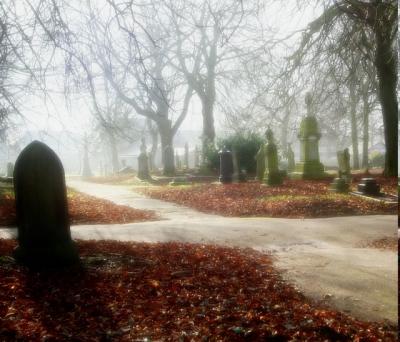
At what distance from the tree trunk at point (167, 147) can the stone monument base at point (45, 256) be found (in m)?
23.1

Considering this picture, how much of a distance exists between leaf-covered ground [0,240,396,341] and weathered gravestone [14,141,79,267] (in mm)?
254

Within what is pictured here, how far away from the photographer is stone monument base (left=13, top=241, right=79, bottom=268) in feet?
17.5

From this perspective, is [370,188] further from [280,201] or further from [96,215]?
[96,215]

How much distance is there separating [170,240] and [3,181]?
A: 1287 centimetres

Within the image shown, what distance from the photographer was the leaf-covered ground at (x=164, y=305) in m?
3.54

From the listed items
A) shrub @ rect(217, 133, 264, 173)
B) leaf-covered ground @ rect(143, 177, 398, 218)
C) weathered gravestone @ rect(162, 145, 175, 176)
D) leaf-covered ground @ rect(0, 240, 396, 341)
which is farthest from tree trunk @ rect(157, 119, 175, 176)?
leaf-covered ground @ rect(0, 240, 396, 341)

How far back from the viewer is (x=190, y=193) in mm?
17047

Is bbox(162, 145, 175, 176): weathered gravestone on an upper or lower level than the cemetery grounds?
upper

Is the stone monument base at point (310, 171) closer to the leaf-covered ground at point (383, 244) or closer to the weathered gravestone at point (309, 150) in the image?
the weathered gravestone at point (309, 150)

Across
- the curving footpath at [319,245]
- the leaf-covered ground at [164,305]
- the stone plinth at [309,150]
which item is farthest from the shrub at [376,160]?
the leaf-covered ground at [164,305]

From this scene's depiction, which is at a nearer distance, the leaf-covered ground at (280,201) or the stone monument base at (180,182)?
the leaf-covered ground at (280,201)

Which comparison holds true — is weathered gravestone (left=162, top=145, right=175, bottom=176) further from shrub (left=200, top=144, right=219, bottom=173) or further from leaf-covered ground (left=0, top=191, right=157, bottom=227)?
leaf-covered ground (left=0, top=191, right=157, bottom=227)

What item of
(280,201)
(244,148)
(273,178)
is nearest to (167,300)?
(280,201)

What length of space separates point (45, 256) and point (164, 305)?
201 centimetres
